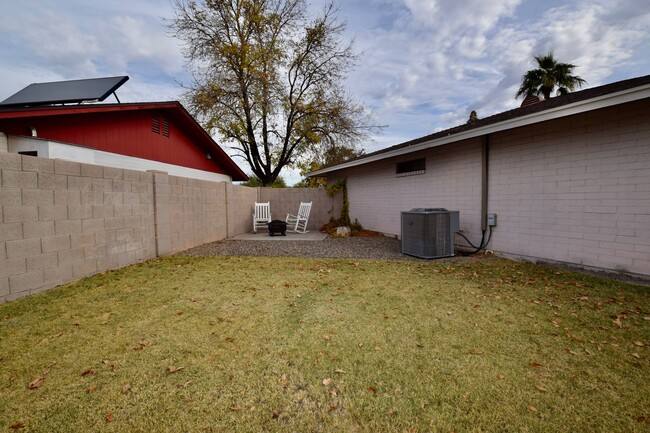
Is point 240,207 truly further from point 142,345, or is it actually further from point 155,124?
point 142,345

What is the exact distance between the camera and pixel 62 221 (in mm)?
3807

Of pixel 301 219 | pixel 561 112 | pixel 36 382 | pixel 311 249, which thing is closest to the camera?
pixel 36 382

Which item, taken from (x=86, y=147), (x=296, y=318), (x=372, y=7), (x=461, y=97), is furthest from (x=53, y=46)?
(x=461, y=97)

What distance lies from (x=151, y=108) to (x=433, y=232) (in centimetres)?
922

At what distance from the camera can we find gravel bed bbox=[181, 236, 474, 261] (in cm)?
640

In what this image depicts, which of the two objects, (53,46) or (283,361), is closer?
(283,361)

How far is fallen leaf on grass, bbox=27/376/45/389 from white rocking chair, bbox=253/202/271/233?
29.4 feet

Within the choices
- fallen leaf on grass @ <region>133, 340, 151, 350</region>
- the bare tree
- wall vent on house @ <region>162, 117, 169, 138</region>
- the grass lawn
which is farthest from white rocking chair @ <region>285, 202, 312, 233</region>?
fallen leaf on grass @ <region>133, 340, 151, 350</region>

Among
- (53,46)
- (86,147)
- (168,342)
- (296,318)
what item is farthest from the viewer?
(53,46)

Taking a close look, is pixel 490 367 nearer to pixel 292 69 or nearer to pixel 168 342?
pixel 168 342

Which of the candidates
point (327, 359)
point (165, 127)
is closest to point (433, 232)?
point (327, 359)

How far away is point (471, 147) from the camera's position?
652cm

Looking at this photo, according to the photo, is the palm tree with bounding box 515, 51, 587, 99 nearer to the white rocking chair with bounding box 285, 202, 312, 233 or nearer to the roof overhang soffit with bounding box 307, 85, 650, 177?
the roof overhang soffit with bounding box 307, 85, 650, 177

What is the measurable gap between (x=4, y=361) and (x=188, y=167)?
10511mm
